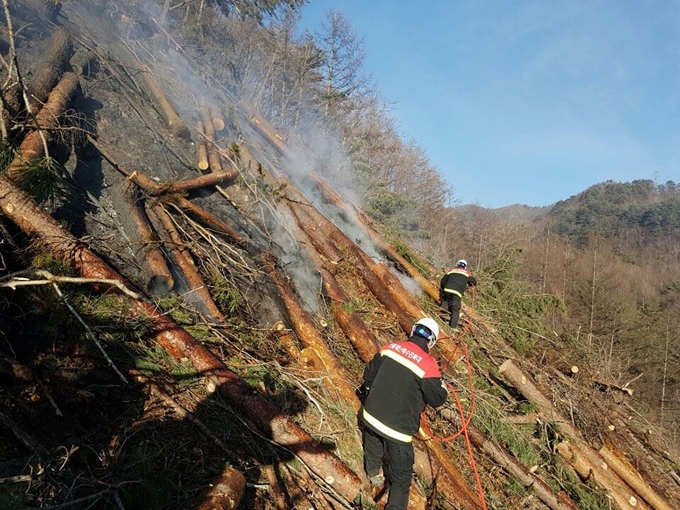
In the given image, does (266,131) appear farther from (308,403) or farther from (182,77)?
(308,403)

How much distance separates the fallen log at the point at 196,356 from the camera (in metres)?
3.26

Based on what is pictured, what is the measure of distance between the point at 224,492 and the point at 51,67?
261 inches

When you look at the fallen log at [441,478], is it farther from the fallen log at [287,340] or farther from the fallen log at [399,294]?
the fallen log at [399,294]

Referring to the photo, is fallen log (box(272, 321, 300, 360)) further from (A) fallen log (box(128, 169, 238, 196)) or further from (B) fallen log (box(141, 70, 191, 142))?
(B) fallen log (box(141, 70, 191, 142))

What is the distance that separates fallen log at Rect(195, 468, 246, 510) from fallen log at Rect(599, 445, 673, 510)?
216 inches

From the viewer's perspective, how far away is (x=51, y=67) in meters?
5.90

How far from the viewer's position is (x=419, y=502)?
3.54m

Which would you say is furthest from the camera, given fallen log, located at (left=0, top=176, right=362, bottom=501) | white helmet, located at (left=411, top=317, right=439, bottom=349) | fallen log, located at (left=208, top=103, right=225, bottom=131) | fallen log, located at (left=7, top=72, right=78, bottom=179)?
fallen log, located at (left=208, top=103, right=225, bottom=131)

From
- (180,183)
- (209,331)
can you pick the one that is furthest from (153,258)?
(180,183)

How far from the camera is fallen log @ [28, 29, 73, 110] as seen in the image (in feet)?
17.4

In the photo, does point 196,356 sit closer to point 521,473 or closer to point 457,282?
point 521,473

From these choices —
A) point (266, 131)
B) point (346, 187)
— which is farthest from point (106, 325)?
point (346, 187)

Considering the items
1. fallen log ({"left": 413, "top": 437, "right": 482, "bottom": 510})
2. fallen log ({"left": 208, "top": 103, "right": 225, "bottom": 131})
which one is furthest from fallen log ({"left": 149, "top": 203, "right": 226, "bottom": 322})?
fallen log ({"left": 208, "top": 103, "right": 225, "bottom": 131})

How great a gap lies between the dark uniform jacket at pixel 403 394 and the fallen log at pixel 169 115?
19.4 feet
